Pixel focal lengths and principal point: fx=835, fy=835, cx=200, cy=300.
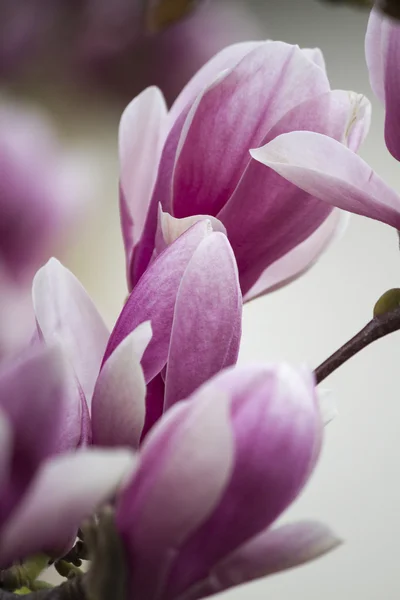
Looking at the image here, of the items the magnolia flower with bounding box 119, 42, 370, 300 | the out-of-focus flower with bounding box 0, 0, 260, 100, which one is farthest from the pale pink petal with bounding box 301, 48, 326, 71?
the out-of-focus flower with bounding box 0, 0, 260, 100

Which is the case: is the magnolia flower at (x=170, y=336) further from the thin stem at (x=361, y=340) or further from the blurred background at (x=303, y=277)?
the blurred background at (x=303, y=277)

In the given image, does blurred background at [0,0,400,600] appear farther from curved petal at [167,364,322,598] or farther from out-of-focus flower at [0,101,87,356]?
curved petal at [167,364,322,598]

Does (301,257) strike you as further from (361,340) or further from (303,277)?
(303,277)

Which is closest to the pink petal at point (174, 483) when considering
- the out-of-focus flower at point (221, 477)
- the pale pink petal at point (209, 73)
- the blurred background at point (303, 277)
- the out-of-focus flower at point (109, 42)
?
the out-of-focus flower at point (221, 477)

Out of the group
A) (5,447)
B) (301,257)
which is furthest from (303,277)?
(5,447)

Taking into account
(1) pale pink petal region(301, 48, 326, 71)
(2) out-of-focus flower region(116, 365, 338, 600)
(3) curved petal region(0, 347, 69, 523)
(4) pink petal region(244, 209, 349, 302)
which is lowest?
(2) out-of-focus flower region(116, 365, 338, 600)

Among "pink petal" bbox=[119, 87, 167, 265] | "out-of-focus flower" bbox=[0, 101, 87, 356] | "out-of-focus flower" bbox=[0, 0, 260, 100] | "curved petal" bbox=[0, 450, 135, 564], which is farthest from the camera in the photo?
"out-of-focus flower" bbox=[0, 0, 260, 100]
